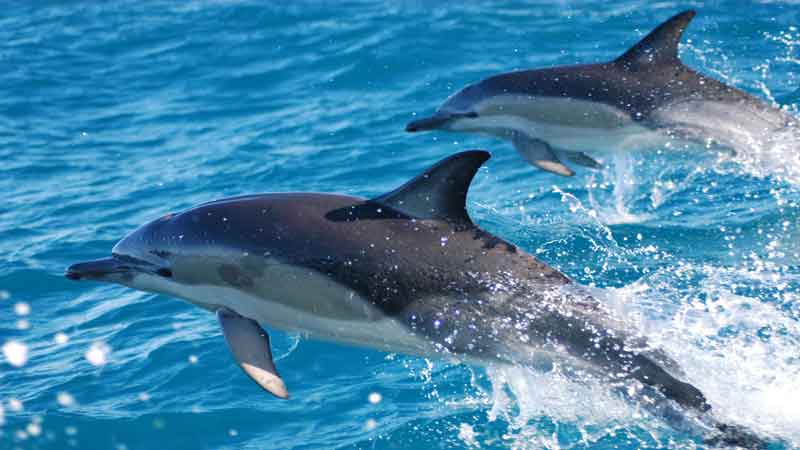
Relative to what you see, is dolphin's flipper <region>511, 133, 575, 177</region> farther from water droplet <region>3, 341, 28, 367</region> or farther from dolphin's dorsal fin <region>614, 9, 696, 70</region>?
water droplet <region>3, 341, 28, 367</region>

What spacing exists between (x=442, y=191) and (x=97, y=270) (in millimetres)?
2188

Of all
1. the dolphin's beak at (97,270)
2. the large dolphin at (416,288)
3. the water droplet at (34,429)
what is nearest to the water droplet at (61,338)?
the water droplet at (34,429)

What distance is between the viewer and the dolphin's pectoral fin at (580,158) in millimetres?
9711

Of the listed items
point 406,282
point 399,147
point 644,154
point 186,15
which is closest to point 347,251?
point 406,282

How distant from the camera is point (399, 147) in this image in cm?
1208

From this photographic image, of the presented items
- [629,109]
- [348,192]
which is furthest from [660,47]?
[348,192]

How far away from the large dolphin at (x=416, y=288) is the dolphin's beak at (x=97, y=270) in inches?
27.5

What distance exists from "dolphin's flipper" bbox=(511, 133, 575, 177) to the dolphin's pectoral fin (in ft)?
0.63

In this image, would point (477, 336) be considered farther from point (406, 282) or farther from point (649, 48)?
point (649, 48)

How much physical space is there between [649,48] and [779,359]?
11.8ft

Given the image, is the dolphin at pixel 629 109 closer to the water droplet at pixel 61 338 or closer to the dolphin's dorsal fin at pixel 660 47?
the dolphin's dorsal fin at pixel 660 47

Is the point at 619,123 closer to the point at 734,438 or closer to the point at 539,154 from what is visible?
the point at 539,154

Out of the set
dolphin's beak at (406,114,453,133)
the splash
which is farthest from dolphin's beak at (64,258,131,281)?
dolphin's beak at (406,114,453,133)

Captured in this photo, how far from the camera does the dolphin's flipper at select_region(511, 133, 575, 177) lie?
9.20 m
